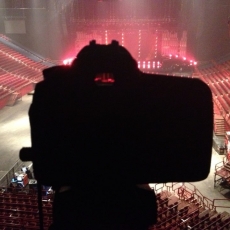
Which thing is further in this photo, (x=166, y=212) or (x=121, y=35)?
(x=121, y=35)

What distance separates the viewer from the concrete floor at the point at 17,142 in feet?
31.7

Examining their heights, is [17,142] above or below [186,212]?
below

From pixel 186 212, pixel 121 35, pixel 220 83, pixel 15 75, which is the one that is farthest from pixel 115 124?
pixel 121 35

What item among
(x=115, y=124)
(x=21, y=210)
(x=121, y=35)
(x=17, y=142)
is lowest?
(x=17, y=142)

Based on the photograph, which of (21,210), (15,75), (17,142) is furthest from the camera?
(15,75)

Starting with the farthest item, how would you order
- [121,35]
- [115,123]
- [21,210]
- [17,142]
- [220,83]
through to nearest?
[121,35] < [220,83] < [17,142] < [21,210] < [115,123]

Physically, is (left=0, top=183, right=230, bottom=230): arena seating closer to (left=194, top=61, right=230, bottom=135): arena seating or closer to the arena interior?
(left=194, top=61, right=230, bottom=135): arena seating

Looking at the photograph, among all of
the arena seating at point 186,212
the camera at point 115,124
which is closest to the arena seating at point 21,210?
the arena seating at point 186,212

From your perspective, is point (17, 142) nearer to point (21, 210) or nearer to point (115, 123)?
point (21, 210)

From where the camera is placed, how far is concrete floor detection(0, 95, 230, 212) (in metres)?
9.65

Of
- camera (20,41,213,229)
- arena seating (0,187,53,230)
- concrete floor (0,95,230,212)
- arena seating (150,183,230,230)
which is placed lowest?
concrete floor (0,95,230,212)

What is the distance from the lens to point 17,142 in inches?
498

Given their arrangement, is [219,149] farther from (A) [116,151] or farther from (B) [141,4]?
(B) [141,4]

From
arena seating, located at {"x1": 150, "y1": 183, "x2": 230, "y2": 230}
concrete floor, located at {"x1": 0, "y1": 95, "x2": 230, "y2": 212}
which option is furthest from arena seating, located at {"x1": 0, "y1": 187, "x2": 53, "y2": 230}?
arena seating, located at {"x1": 150, "y1": 183, "x2": 230, "y2": 230}
